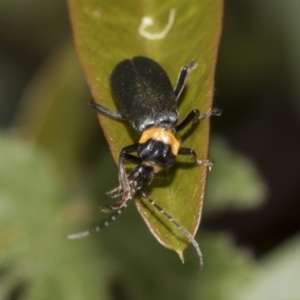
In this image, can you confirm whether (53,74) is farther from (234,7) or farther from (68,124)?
(234,7)

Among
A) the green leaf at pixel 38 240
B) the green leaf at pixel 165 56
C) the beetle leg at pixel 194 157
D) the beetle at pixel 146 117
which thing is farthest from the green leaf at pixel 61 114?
the beetle leg at pixel 194 157

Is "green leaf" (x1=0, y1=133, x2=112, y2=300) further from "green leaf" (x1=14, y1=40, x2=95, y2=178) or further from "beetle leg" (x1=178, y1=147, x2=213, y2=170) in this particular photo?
"beetle leg" (x1=178, y1=147, x2=213, y2=170)

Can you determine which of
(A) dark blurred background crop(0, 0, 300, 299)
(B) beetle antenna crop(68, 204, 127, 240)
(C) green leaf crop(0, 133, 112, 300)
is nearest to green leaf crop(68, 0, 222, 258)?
(B) beetle antenna crop(68, 204, 127, 240)

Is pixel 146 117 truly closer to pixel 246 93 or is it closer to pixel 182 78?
pixel 182 78

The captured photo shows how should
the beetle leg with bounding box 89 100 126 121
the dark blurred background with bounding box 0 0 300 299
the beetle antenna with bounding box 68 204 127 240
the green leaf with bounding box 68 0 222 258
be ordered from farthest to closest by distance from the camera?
the dark blurred background with bounding box 0 0 300 299
the beetle antenna with bounding box 68 204 127 240
the beetle leg with bounding box 89 100 126 121
the green leaf with bounding box 68 0 222 258

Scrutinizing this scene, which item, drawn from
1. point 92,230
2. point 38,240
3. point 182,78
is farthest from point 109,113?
point 38,240

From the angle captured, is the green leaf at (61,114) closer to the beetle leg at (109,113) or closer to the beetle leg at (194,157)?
the beetle leg at (109,113)
